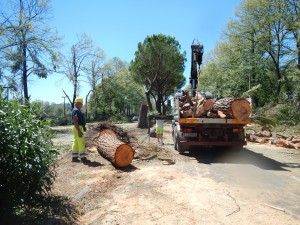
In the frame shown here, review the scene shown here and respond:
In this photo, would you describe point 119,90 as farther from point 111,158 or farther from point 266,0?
point 111,158

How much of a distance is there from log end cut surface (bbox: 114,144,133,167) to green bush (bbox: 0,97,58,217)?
9.06ft

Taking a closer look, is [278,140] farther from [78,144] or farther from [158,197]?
[158,197]

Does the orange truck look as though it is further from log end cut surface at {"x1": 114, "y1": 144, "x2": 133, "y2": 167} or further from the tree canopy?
the tree canopy

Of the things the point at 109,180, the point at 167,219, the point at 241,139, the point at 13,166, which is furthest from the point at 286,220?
the point at 241,139

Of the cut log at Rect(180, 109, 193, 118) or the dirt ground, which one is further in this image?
the cut log at Rect(180, 109, 193, 118)

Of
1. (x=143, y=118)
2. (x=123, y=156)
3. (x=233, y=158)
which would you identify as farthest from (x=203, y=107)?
(x=143, y=118)

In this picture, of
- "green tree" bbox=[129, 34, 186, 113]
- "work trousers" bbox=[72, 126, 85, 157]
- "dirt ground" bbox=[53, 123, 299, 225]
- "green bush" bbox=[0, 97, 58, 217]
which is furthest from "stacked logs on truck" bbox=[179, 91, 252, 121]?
"green tree" bbox=[129, 34, 186, 113]

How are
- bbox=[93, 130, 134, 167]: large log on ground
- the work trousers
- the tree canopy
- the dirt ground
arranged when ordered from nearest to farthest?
the dirt ground
bbox=[93, 130, 134, 167]: large log on ground
the work trousers
the tree canopy

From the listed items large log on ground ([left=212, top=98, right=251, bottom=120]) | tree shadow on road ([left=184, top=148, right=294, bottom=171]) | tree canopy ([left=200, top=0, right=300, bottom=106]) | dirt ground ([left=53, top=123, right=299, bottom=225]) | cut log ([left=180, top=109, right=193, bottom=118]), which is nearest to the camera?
dirt ground ([left=53, top=123, right=299, bottom=225])

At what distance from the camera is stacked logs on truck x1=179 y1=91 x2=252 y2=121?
9102mm

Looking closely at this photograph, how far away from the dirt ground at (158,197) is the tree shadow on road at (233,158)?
1308 millimetres

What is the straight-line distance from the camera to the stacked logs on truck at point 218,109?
910 centimetres

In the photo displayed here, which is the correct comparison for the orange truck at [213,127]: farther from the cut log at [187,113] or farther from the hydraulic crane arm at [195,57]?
the hydraulic crane arm at [195,57]

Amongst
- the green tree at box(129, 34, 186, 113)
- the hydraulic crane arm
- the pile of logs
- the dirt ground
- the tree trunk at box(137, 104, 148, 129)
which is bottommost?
the dirt ground
